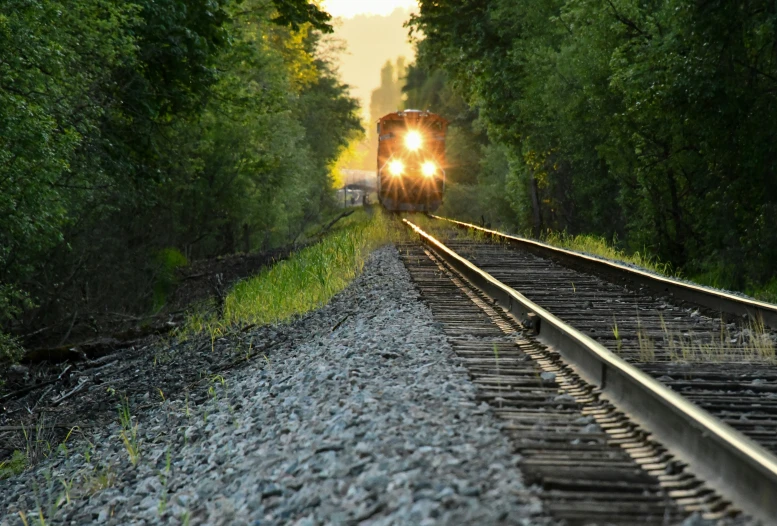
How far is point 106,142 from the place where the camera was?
13445mm

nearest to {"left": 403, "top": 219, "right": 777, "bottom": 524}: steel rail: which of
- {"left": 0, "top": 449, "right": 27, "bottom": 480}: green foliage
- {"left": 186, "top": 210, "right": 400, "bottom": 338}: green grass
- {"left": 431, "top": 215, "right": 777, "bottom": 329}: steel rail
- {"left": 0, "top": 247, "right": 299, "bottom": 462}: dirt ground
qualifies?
{"left": 431, "top": 215, "right": 777, "bottom": 329}: steel rail

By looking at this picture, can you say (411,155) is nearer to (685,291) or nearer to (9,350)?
(9,350)

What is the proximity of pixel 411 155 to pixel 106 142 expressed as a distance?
62.4 ft

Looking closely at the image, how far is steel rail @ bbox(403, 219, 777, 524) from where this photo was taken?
2613mm

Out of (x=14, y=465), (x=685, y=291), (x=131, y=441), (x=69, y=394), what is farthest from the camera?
(x=685, y=291)

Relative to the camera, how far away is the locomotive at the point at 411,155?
31297mm

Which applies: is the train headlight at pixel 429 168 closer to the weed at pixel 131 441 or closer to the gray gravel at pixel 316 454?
the gray gravel at pixel 316 454

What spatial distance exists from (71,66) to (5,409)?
253 inches

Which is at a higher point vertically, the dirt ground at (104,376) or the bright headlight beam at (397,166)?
the bright headlight beam at (397,166)

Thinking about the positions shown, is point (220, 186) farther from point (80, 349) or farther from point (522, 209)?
point (80, 349)

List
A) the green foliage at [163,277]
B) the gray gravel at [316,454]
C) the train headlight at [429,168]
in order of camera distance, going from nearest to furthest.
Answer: the gray gravel at [316,454] < the green foliage at [163,277] < the train headlight at [429,168]

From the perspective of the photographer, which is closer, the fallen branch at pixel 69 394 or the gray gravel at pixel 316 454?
the gray gravel at pixel 316 454

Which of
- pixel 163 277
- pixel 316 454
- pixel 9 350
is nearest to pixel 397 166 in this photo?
pixel 163 277

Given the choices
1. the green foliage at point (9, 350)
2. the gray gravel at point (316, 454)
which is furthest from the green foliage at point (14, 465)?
the green foliage at point (9, 350)
